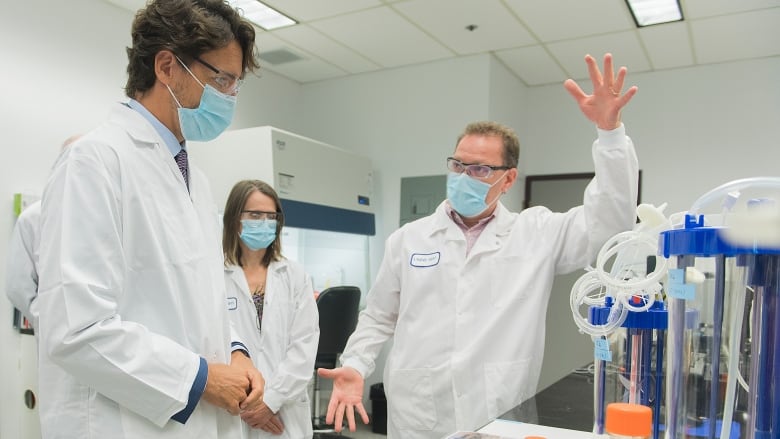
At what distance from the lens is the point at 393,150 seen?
14.6ft

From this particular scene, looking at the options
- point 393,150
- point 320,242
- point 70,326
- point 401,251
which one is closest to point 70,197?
point 70,326

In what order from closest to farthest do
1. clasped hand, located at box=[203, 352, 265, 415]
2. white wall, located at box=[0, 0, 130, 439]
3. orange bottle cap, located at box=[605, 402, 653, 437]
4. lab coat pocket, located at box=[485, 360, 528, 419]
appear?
orange bottle cap, located at box=[605, 402, 653, 437] < clasped hand, located at box=[203, 352, 265, 415] < lab coat pocket, located at box=[485, 360, 528, 419] < white wall, located at box=[0, 0, 130, 439]

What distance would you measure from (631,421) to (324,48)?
3.63 metres

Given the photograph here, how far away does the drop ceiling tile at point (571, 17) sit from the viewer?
3211mm

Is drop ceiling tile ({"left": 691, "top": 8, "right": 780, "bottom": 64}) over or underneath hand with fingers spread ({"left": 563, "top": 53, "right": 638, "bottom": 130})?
over

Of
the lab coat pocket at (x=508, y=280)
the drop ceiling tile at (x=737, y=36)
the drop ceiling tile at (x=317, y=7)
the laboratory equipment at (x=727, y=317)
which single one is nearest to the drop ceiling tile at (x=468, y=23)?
A: the drop ceiling tile at (x=317, y=7)

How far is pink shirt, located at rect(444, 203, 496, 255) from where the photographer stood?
1.74m

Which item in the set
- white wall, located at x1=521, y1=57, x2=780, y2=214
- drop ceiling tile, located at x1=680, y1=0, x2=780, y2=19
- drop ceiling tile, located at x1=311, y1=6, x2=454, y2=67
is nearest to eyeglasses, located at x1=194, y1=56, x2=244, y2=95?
drop ceiling tile, located at x1=311, y1=6, x2=454, y2=67

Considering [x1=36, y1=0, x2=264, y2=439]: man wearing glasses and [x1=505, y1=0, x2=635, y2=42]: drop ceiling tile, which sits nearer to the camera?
[x1=36, y1=0, x2=264, y2=439]: man wearing glasses

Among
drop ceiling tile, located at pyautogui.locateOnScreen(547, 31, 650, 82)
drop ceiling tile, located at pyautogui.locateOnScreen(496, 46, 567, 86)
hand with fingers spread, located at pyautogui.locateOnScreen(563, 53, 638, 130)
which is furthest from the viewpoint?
drop ceiling tile, located at pyautogui.locateOnScreen(496, 46, 567, 86)

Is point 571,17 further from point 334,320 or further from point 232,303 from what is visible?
point 232,303

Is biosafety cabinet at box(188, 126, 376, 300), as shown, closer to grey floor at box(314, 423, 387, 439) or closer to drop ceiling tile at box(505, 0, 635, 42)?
grey floor at box(314, 423, 387, 439)

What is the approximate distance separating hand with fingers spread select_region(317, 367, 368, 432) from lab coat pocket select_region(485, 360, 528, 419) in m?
0.34

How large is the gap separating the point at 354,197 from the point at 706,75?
2.68 m
